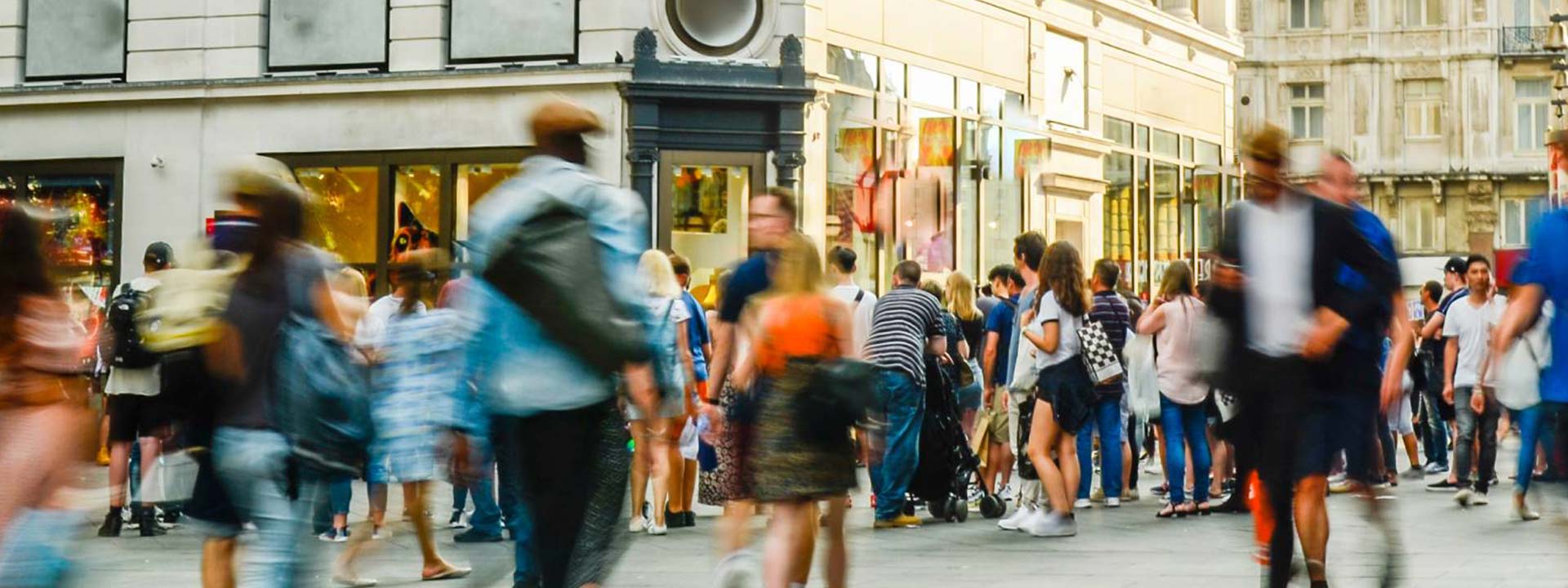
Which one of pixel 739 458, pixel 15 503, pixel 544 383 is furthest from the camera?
pixel 739 458

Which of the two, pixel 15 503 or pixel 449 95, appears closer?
pixel 15 503

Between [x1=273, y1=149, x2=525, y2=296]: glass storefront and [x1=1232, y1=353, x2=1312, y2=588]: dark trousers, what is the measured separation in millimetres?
16798

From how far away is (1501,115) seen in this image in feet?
186

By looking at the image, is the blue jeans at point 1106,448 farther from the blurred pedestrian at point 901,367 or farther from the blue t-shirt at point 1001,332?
the blurred pedestrian at point 901,367

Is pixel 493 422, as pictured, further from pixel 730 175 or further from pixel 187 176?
pixel 187 176

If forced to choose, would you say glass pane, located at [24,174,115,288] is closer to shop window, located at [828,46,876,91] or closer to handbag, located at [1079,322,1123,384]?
shop window, located at [828,46,876,91]

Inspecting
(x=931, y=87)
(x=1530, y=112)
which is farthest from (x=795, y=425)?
(x=1530, y=112)

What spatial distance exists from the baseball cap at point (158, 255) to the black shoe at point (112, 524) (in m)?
1.64

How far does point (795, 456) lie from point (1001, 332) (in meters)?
7.31

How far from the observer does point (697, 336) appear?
13.9 metres

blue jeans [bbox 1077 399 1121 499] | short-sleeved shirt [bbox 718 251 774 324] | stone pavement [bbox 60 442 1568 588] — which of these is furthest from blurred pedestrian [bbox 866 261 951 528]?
short-sleeved shirt [bbox 718 251 774 324]

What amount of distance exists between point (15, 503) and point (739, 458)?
140 inches

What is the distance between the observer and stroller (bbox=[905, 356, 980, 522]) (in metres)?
14.2

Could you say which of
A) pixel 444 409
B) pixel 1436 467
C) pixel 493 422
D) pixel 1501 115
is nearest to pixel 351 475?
pixel 444 409
